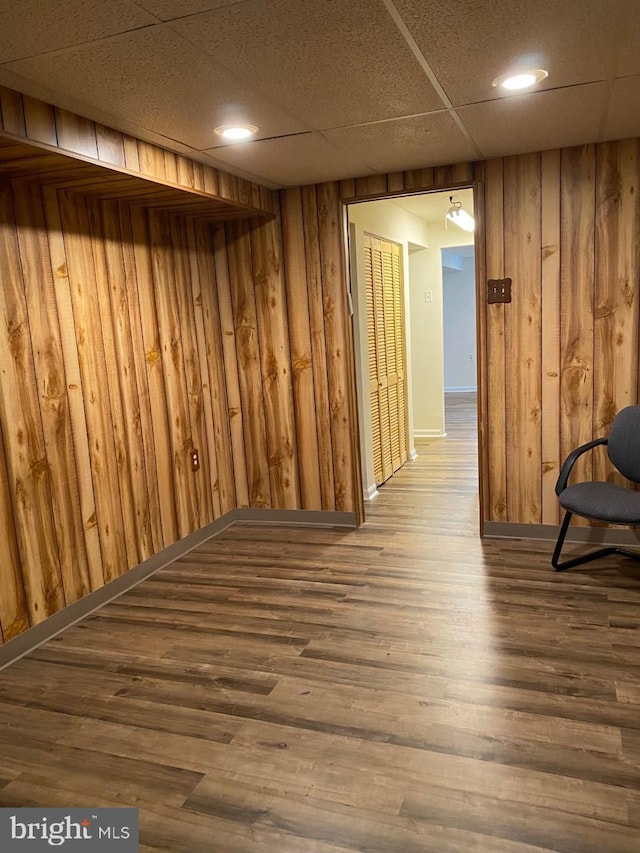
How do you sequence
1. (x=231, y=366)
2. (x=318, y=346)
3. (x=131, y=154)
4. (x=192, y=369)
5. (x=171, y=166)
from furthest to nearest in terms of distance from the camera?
1. (x=231, y=366)
2. (x=318, y=346)
3. (x=192, y=369)
4. (x=171, y=166)
5. (x=131, y=154)

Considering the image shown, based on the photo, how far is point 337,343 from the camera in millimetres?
4180

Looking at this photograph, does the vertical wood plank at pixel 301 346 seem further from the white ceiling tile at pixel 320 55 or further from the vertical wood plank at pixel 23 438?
the vertical wood plank at pixel 23 438

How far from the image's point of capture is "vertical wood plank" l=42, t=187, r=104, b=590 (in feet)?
9.81

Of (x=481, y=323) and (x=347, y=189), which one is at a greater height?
(x=347, y=189)

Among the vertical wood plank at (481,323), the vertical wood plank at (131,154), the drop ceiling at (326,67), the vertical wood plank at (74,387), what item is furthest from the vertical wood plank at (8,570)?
the vertical wood plank at (481,323)

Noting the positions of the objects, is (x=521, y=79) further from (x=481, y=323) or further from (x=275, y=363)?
(x=275, y=363)

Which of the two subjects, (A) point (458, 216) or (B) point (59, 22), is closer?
(B) point (59, 22)

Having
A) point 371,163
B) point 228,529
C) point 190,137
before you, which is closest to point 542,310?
point 371,163

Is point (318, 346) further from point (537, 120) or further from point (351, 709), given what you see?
point (351, 709)

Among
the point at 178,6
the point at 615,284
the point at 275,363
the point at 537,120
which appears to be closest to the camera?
the point at 178,6

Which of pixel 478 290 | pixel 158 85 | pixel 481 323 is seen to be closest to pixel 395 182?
pixel 478 290

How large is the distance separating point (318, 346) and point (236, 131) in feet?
5.38

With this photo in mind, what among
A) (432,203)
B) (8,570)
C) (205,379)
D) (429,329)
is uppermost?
(432,203)

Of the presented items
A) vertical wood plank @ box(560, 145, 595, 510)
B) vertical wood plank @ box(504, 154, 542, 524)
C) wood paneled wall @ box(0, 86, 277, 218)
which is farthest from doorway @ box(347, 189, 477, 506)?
vertical wood plank @ box(560, 145, 595, 510)
